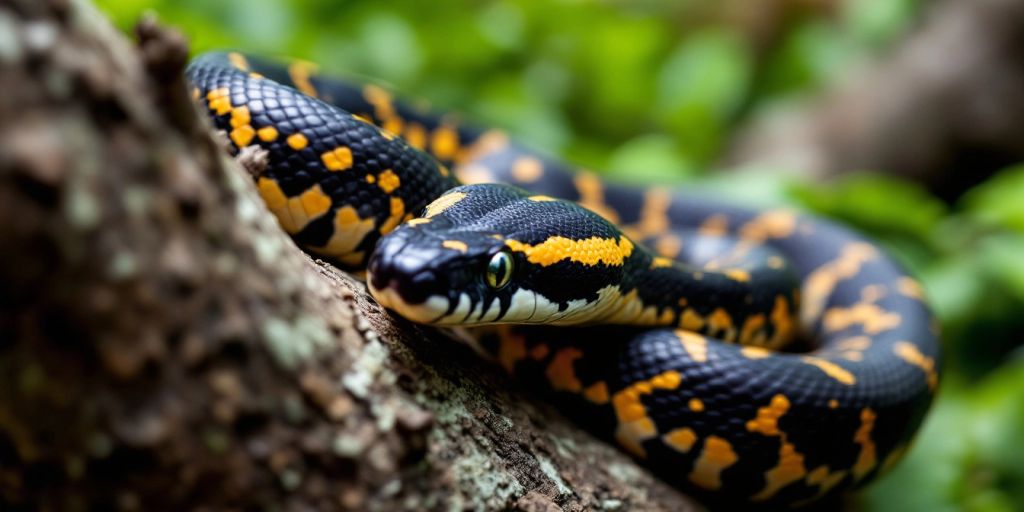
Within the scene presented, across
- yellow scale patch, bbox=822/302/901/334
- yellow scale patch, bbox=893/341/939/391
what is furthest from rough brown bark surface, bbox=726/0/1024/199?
yellow scale patch, bbox=893/341/939/391

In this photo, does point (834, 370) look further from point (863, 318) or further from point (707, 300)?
point (863, 318)

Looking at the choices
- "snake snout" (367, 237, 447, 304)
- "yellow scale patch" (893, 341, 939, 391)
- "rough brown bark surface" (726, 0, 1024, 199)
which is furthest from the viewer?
"rough brown bark surface" (726, 0, 1024, 199)

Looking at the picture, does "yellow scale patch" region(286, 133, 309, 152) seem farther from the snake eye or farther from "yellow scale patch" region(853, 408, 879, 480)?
"yellow scale patch" region(853, 408, 879, 480)

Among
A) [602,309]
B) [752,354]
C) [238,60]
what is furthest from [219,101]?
[752,354]

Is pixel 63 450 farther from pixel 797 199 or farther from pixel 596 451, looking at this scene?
pixel 797 199

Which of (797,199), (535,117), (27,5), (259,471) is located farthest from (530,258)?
(535,117)

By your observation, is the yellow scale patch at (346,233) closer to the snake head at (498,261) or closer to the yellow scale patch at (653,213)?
the snake head at (498,261)
